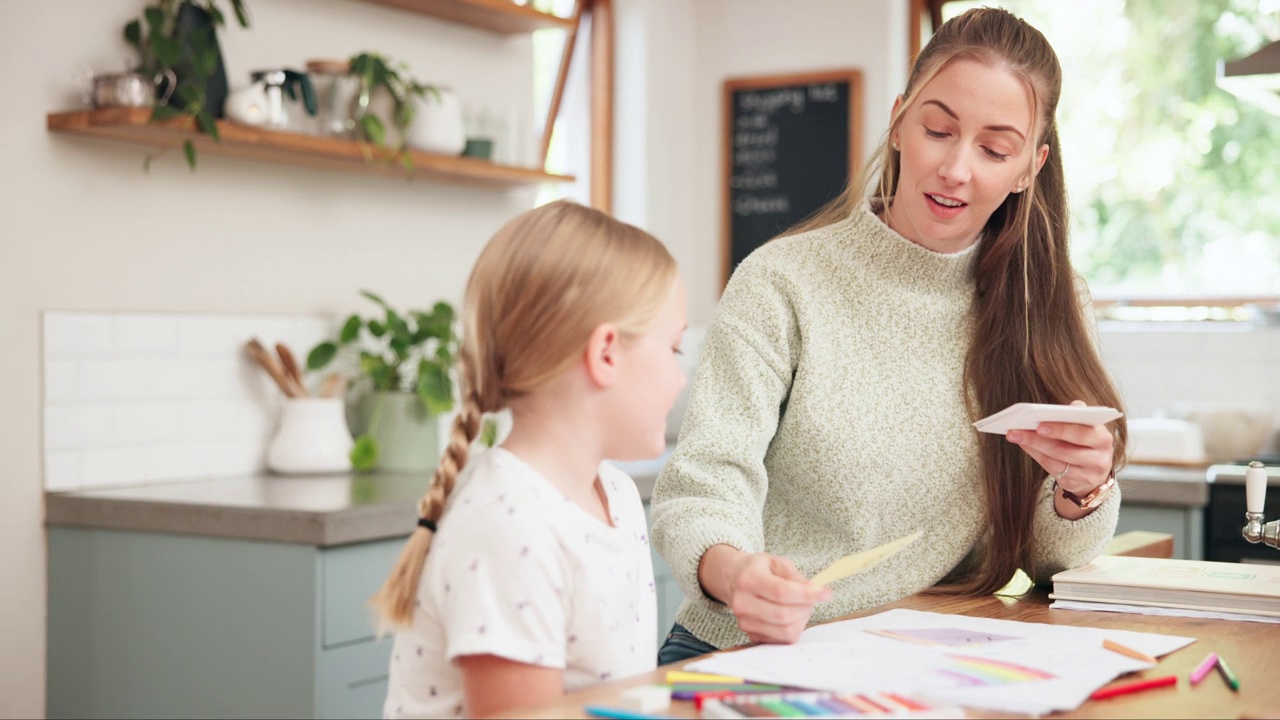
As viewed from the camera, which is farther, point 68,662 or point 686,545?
point 68,662

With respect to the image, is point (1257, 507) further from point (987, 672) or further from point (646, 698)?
point (646, 698)

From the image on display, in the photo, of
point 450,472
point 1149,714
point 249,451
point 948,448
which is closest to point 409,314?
point 249,451

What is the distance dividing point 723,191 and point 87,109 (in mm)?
2614

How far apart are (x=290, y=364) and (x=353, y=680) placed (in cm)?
90

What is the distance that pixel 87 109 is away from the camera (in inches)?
107

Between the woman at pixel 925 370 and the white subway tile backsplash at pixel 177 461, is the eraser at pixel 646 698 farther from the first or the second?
the white subway tile backsplash at pixel 177 461

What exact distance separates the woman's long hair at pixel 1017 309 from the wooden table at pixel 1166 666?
0.10m

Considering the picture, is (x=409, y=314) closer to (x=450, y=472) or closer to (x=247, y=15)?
(x=247, y=15)

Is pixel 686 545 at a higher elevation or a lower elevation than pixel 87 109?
lower

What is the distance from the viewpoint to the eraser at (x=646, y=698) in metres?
1.04

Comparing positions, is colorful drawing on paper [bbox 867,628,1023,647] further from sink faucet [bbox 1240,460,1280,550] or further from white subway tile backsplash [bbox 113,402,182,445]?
white subway tile backsplash [bbox 113,402,182,445]

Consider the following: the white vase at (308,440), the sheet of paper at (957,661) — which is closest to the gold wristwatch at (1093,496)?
the sheet of paper at (957,661)

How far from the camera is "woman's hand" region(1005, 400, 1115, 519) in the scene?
1.50m

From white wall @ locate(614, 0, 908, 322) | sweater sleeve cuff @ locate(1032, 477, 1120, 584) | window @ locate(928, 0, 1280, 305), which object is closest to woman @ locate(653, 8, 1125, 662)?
sweater sleeve cuff @ locate(1032, 477, 1120, 584)
